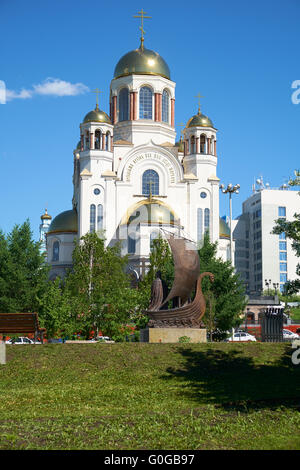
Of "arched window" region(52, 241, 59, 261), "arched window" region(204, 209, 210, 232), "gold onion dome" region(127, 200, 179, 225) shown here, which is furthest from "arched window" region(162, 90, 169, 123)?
"arched window" region(52, 241, 59, 261)

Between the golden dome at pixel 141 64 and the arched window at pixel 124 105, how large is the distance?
164 centimetres

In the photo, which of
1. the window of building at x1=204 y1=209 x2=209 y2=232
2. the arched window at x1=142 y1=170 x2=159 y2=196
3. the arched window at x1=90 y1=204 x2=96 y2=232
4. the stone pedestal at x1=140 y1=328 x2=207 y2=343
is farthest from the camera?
the arched window at x1=142 y1=170 x2=159 y2=196

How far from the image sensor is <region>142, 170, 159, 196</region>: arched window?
5694cm

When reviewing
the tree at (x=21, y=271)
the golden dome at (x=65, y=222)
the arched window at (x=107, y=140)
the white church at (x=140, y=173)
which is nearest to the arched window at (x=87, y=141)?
the white church at (x=140, y=173)

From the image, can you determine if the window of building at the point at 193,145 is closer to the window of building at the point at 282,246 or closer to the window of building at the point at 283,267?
the window of building at the point at 282,246

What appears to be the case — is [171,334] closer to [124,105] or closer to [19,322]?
[19,322]

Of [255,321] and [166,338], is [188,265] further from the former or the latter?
[255,321]

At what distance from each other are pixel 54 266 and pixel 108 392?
4369cm

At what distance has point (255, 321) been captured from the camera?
60344 millimetres

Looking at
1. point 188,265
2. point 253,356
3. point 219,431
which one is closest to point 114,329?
point 188,265

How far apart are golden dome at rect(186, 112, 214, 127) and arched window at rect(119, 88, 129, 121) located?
6.17 m

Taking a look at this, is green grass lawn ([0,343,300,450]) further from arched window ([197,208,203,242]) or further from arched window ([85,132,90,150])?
arched window ([85,132,90,150])

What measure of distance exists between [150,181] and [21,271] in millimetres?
Answer: 23327

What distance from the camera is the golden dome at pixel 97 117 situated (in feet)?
183
